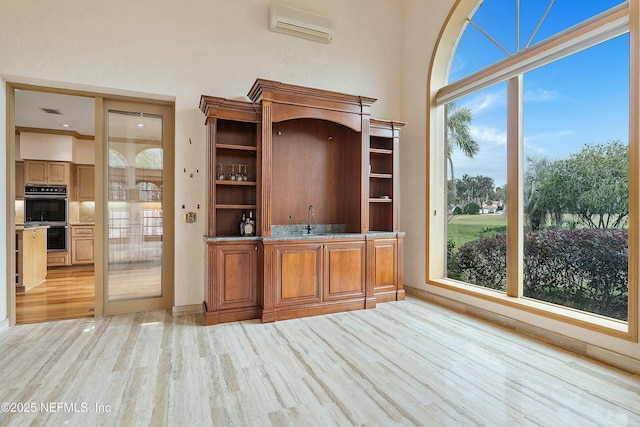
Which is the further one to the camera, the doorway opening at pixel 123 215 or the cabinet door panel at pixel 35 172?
the cabinet door panel at pixel 35 172

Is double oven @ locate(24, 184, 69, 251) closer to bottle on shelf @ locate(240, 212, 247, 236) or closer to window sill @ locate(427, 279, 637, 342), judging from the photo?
bottle on shelf @ locate(240, 212, 247, 236)

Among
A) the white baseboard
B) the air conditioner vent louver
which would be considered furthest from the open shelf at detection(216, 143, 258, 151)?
the air conditioner vent louver

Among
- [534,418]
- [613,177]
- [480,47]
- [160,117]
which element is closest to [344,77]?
[480,47]

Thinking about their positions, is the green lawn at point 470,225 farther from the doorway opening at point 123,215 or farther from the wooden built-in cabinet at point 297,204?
the doorway opening at point 123,215

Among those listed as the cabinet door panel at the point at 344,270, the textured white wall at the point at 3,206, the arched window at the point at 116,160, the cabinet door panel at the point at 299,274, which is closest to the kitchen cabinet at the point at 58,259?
the textured white wall at the point at 3,206

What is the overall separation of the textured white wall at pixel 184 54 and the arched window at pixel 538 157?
1.50m

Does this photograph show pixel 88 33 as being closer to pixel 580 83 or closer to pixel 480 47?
pixel 480 47

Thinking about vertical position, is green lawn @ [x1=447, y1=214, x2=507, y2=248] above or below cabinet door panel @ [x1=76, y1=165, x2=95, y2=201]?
below

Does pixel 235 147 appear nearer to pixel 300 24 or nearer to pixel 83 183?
pixel 300 24

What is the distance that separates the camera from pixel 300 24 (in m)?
4.30

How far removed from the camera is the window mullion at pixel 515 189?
11.7ft

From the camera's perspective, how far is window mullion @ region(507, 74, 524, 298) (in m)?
3.57

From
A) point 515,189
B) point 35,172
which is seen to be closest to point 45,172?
point 35,172

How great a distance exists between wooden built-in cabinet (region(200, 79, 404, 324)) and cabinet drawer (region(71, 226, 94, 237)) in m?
5.23
